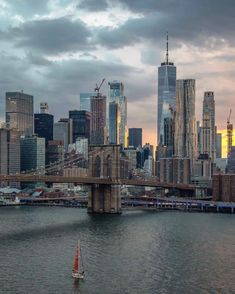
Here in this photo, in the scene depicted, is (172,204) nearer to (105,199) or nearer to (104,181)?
(105,199)

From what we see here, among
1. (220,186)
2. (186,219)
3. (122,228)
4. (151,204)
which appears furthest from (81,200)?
(122,228)

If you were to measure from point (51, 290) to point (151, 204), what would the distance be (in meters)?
74.5

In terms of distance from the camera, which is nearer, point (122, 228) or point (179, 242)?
point (179, 242)

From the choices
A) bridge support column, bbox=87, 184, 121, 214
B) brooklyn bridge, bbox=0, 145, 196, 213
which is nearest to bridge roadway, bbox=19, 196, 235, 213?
brooklyn bridge, bbox=0, 145, 196, 213

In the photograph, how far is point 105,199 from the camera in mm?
85625

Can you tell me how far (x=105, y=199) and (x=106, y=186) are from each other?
1950mm

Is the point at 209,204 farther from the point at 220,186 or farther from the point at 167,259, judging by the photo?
the point at 167,259

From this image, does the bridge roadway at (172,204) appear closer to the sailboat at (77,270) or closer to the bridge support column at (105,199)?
the bridge support column at (105,199)

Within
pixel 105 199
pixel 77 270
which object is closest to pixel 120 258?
pixel 77 270

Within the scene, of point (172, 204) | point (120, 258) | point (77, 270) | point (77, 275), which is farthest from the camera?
point (172, 204)

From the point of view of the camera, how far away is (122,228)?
63156 mm

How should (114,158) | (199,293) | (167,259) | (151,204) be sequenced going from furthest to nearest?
(151,204) < (114,158) < (167,259) < (199,293)

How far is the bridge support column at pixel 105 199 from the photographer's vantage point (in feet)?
278

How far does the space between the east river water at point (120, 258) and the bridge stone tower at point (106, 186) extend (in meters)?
17.4
